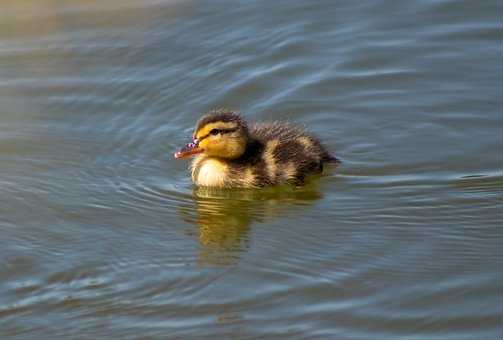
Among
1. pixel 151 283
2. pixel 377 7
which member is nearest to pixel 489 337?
pixel 151 283

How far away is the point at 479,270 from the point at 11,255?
2.04 m

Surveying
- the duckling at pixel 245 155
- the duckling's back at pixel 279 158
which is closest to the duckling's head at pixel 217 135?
the duckling at pixel 245 155

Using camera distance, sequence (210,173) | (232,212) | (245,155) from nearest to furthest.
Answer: (232,212) < (210,173) < (245,155)

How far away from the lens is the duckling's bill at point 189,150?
20.2ft

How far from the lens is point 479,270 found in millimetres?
5113

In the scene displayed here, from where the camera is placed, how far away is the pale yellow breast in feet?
20.6

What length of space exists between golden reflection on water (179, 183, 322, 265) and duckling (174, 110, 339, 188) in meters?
0.06

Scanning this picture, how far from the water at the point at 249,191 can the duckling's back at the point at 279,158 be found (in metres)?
0.09

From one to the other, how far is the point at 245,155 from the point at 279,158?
0.62ft

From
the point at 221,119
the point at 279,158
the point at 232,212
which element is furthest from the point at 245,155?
the point at 232,212

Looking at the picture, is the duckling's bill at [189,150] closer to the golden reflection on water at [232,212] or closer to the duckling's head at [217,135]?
the duckling's head at [217,135]

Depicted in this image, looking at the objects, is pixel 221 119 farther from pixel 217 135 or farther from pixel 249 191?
pixel 249 191

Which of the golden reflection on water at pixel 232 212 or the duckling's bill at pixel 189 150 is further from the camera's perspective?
the duckling's bill at pixel 189 150

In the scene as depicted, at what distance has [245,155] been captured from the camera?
21.0 ft
